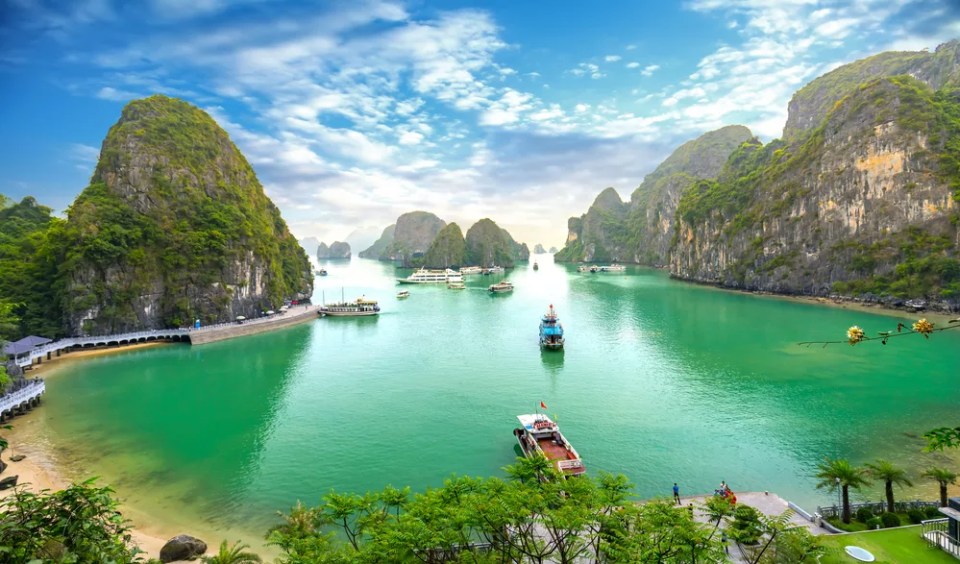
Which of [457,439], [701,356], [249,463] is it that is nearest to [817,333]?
[701,356]

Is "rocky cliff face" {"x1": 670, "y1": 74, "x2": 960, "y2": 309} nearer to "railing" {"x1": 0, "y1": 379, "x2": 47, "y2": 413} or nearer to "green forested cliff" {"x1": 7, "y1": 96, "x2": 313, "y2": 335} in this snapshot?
"green forested cliff" {"x1": 7, "y1": 96, "x2": 313, "y2": 335}

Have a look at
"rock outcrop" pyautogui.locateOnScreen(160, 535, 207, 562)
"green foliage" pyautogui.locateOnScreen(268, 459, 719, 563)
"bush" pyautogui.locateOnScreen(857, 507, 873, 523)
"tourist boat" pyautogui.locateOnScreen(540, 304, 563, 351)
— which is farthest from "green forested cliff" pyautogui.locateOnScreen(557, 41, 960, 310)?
"rock outcrop" pyautogui.locateOnScreen(160, 535, 207, 562)

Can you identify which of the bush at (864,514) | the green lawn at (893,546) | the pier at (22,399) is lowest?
the bush at (864,514)

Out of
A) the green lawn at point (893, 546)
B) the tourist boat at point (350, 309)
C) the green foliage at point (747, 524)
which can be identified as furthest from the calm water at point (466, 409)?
the tourist boat at point (350, 309)

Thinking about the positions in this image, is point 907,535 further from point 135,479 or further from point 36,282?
point 36,282

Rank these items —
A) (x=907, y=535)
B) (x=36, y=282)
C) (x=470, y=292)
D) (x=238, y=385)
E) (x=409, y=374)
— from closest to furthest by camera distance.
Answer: (x=907, y=535), (x=238, y=385), (x=409, y=374), (x=36, y=282), (x=470, y=292)

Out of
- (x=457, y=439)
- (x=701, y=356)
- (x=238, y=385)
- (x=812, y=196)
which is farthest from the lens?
(x=812, y=196)

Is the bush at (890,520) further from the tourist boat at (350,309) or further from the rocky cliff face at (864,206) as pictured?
the rocky cliff face at (864,206)

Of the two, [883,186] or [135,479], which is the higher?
[883,186]
